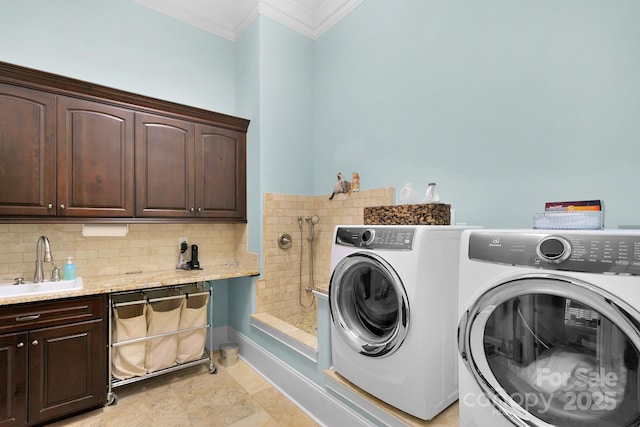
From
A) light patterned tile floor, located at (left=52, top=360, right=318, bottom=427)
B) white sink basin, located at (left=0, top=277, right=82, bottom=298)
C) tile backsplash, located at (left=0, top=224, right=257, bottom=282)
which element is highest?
tile backsplash, located at (left=0, top=224, right=257, bottom=282)

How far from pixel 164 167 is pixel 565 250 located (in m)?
2.78

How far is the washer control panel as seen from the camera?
1.47m

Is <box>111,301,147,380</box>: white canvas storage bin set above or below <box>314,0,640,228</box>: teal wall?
below

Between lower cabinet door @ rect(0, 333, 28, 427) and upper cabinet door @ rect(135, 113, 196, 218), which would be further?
upper cabinet door @ rect(135, 113, 196, 218)

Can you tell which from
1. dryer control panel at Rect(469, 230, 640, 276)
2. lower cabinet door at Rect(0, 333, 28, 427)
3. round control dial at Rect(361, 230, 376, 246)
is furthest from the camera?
lower cabinet door at Rect(0, 333, 28, 427)

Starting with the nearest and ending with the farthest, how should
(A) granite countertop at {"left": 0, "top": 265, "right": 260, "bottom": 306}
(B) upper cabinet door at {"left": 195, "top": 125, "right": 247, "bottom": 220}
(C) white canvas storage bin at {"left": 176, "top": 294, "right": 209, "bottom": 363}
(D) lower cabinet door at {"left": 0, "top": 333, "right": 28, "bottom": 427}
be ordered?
1. (D) lower cabinet door at {"left": 0, "top": 333, "right": 28, "bottom": 427}
2. (A) granite countertop at {"left": 0, "top": 265, "right": 260, "bottom": 306}
3. (C) white canvas storage bin at {"left": 176, "top": 294, "right": 209, "bottom": 363}
4. (B) upper cabinet door at {"left": 195, "top": 125, "right": 247, "bottom": 220}

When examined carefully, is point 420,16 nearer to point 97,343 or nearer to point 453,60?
point 453,60

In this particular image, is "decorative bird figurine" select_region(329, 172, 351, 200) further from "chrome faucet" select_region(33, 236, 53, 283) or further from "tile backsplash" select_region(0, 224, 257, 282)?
"chrome faucet" select_region(33, 236, 53, 283)

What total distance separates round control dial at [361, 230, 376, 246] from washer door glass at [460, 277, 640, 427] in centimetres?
58

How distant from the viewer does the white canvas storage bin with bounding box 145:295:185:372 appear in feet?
7.89

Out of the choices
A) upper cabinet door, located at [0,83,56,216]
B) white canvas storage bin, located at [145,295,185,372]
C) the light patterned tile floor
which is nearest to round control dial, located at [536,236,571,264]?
the light patterned tile floor

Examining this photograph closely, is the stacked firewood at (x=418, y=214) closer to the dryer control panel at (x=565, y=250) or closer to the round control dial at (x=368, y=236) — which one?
the round control dial at (x=368, y=236)

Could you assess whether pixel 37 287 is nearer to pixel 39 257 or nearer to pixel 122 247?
pixel 39 257

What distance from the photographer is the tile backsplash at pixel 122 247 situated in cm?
232
